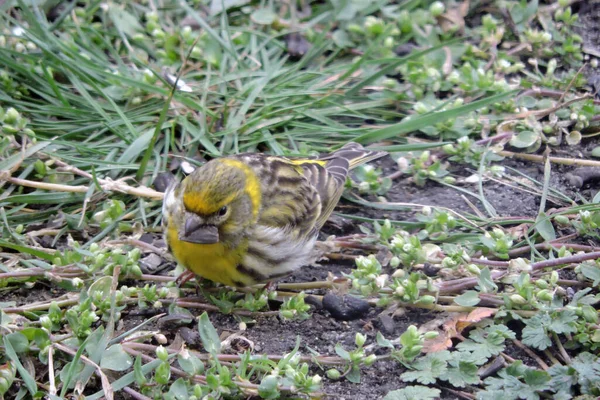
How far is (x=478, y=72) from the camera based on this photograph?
4.51 meters

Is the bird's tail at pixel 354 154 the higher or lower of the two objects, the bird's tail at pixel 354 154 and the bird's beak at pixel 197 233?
the lower

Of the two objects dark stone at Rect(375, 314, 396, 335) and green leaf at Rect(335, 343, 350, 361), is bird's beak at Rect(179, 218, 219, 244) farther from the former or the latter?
dark stone at Rect(375, 314, 396, 335)

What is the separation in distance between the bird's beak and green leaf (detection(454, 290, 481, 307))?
96 cm

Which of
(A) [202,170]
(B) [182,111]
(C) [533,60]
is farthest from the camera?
(C) [533,60]

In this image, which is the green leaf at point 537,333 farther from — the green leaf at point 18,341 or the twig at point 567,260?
the green leaf at point 18,341

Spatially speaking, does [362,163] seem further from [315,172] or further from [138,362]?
[138,362]

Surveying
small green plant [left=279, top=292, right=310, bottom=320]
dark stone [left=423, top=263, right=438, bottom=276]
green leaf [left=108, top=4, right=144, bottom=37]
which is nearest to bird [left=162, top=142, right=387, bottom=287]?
small green plant [left=279, top=292, right=310, bottom=320]

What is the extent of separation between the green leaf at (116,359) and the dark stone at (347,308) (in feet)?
2.84

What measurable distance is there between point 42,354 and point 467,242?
1.85 m

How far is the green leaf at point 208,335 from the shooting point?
2963 millimetres

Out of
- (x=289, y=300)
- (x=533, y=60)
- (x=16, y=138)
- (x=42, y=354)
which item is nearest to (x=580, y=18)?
(x=533, y=60)

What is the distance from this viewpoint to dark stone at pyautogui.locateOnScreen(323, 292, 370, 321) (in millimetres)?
3324

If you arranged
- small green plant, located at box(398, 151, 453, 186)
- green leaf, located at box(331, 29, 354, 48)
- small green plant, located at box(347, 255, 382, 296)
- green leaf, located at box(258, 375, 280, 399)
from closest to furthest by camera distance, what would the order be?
green leaf, located at box(258, 375, 280, 399)
small green plant, located at box(347, 255, 382, 296)
small green plant, located at box(398, 151, 453, 186)
green leaf, located at box(331, 29, 354, 48)

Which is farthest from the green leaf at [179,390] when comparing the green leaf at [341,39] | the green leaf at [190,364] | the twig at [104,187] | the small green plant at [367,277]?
the green leaf at [341,39]
